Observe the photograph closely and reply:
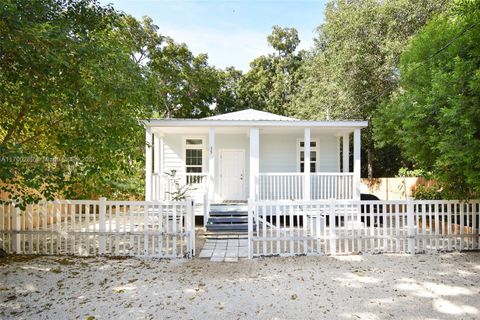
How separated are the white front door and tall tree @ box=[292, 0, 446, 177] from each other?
293 inches

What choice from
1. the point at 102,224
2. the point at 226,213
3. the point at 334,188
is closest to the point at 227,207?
the point at 226,213

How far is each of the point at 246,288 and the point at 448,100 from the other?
499 cm

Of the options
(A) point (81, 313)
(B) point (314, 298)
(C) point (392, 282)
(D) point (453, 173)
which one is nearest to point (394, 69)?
(D) point (453, 173)

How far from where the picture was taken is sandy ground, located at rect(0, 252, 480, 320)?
374cm

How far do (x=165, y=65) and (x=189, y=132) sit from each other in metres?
13.2

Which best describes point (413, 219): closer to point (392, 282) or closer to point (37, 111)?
point (392, 282)

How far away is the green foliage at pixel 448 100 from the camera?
17.1 feet

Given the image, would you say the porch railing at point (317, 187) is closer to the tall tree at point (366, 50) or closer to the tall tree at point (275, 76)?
the tall tree at point (366, 50)

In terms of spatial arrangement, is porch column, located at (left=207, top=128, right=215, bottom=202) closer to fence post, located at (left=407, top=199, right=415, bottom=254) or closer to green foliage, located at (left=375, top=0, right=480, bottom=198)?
green foliage, located at (left=375, top=0, right=480, bottom=198)

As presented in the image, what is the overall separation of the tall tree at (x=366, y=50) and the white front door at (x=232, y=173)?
7.45 m

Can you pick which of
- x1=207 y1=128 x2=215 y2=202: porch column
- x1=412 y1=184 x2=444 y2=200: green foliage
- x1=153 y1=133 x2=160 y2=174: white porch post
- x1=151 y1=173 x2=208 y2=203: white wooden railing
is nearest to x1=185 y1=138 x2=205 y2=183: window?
x1=153 y1=133 x2=160 y2=174: white porch post

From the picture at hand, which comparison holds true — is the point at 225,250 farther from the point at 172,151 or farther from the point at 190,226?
the point at 172,151

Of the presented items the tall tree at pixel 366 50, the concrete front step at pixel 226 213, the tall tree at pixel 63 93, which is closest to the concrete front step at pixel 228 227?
the concrete front step at pixel 226 213

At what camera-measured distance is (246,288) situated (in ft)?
14.8
